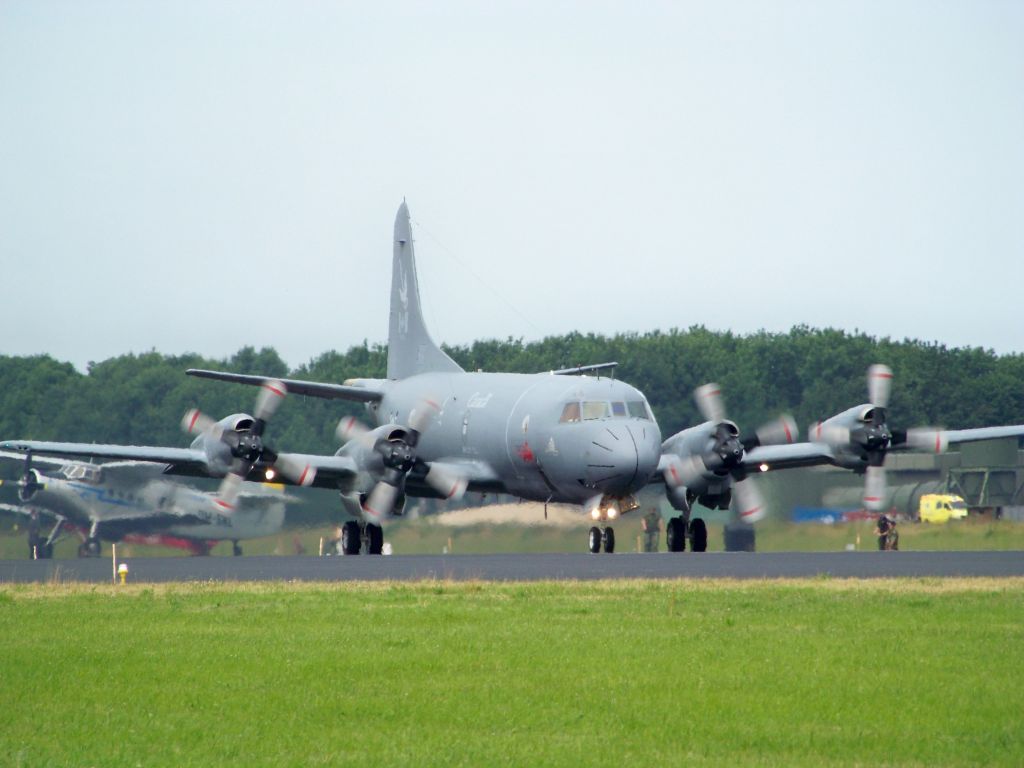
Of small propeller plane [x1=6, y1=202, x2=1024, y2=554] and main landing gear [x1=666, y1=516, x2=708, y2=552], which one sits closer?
small propeller plane [x1=6, y1=202, x2=1024, y2=554]

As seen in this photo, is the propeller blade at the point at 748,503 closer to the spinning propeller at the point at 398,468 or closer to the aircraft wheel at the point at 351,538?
the spinning propeller at the point at 398,468

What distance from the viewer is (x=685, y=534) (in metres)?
40.6

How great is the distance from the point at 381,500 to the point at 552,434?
15.5ft

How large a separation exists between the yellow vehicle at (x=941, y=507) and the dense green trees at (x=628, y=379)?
6344 millimetres

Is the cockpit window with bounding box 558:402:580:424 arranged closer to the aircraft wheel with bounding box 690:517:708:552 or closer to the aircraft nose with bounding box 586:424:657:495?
the aircraft nose with bounding box 586:424:657:495

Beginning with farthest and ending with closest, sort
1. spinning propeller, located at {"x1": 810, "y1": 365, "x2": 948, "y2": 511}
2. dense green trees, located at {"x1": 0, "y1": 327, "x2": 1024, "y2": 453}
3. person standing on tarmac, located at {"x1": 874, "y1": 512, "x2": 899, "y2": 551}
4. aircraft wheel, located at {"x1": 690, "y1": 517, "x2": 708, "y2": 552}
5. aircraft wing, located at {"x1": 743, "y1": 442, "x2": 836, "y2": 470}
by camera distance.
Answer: dense green trees, located at {"x1": 0, "y1": 327, "x2": 1024, "y2": 453}
person standing on tarmac, located at {"x1": 874, "y1": 512, "x2": 899, "y2": 551}
aircraft wheel, located at {"x1": 690, "y1": 517, "x2": 708, "y2": 552}
aircraft wing, located at {"x1": 743, "y1": 442, "x2": 836, "y2": 470}
spinning propeller, located at {"x1": 810, "y1": 365, "x2": 948, "y2": 511}

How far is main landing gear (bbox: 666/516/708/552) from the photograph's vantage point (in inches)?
1582

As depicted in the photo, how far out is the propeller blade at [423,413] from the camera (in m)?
40.9

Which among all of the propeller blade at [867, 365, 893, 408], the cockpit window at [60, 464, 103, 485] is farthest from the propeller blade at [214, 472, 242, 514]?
the cockpit window at [60, 464, 103, 485]

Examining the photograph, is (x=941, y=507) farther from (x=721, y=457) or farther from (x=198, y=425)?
(x=198, y=425)

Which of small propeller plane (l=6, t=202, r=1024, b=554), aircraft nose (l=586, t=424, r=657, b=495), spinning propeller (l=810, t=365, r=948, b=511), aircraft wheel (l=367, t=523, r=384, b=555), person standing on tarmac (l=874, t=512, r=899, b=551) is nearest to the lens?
aircraft nose (l=586, t=424, r=657, b=495)

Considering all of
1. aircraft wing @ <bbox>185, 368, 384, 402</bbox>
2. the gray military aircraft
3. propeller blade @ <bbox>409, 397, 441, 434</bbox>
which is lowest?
the gray military aircraft

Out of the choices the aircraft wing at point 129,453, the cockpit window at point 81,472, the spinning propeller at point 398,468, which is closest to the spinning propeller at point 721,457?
the spinning propeller at point 398,468

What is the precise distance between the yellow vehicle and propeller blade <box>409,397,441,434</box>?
81.7ft
